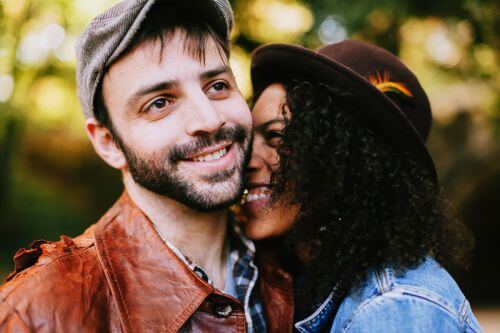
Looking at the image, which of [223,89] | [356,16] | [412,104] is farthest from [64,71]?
[412,104]

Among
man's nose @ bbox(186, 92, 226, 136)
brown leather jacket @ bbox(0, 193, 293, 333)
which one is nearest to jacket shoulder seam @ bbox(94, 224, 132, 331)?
brown leather jacket @ bbox(0, 193, 293, 333)

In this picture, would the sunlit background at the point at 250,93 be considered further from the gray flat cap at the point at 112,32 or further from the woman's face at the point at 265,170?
the gray flat cap at the point at 112,32

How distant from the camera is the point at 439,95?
761 cm

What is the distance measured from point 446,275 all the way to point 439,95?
609cm

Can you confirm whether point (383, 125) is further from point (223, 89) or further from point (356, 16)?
point (356, 16)

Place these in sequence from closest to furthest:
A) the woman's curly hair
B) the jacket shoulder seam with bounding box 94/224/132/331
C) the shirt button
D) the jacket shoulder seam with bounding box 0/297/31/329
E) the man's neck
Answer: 1. the jacket shoulder seam with bounding box 0/297/31/329
2. the jacket shoulder seam with bounding box 94/224/132/331
3. the shirt button
4. the woman's curly hair
5. the man's neck

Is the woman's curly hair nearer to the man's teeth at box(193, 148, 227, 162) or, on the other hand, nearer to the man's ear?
the man's teeth at box(193, 148, 227, 162)

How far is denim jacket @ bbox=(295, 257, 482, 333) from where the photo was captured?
177 centimetres

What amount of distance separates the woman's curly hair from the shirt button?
0.40m

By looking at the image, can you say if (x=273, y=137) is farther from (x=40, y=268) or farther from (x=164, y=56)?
(x=40, y=268)

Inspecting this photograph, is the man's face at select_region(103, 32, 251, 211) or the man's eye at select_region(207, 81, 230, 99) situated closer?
the man's face at select_region(103, 32, 251, 211)

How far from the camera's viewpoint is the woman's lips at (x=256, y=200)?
8.00ft

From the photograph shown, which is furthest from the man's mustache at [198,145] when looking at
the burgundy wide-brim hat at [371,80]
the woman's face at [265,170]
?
the burgundy wide-brim hat at [371,80]

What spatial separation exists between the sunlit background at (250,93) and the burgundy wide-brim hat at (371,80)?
1942mm
